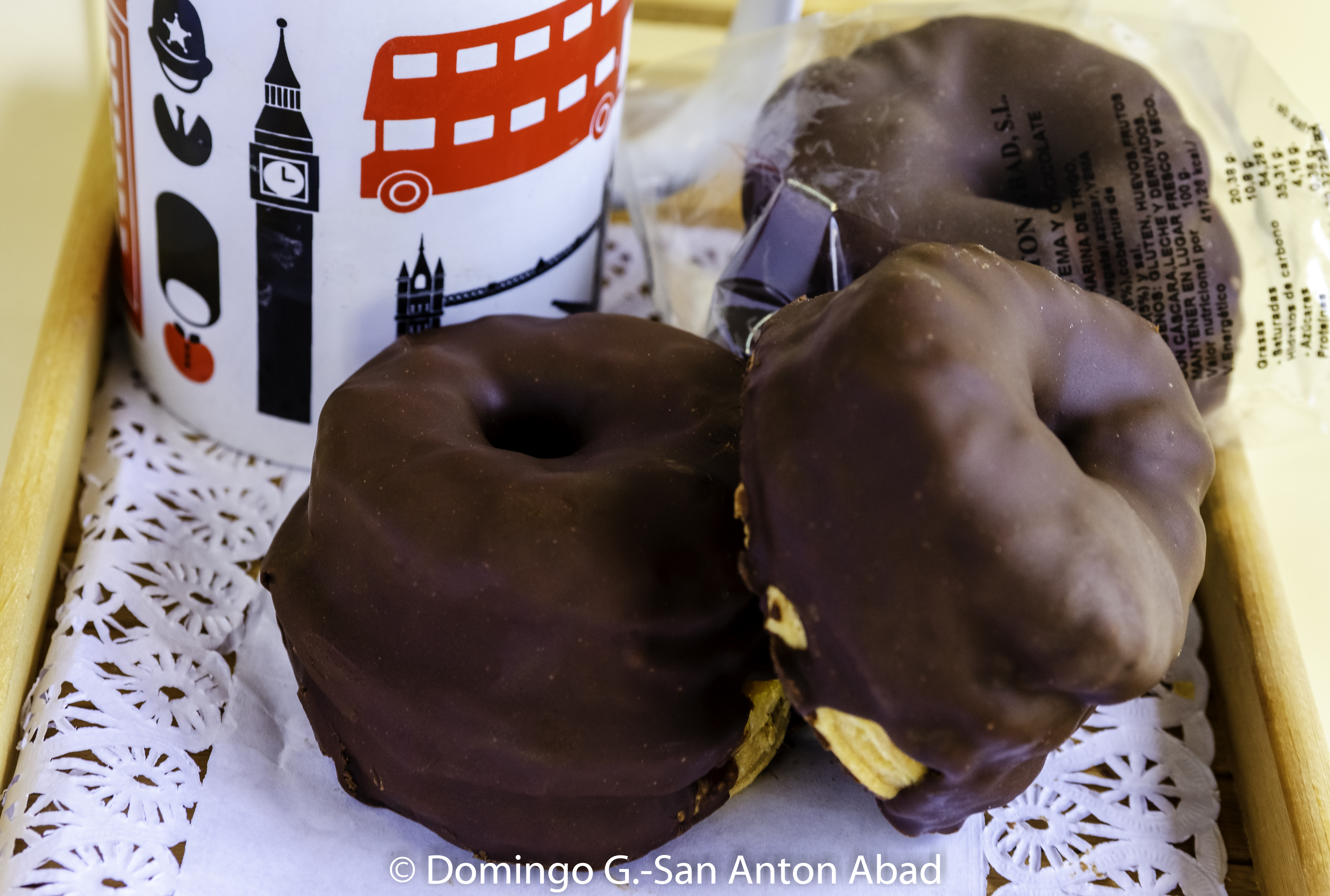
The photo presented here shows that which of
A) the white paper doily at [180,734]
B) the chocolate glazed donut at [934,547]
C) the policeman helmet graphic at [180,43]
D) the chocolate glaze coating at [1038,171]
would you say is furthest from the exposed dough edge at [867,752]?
the policeman helmet graphic at [180,43]

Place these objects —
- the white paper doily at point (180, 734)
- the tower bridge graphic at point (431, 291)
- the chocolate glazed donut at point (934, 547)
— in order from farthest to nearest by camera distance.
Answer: the tower bridge graphic at point (431, 291)
the white paper doily at point (180, 734)
the chocolate glazed donut at point (934, 547)

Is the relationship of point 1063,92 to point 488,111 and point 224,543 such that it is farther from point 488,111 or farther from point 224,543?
point 224,543

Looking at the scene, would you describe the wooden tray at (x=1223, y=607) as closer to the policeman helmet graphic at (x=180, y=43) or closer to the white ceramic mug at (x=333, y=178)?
the white ceramic mug at (x=333, y=178)

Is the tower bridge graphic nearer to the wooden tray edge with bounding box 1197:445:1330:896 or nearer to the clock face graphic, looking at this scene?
the clock face graphic

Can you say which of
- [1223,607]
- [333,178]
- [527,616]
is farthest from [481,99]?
[1223,607]

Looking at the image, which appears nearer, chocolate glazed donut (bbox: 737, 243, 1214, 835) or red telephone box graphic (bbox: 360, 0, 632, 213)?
chocolate glazed donut (bbox: 737, 243, 1214, 835)

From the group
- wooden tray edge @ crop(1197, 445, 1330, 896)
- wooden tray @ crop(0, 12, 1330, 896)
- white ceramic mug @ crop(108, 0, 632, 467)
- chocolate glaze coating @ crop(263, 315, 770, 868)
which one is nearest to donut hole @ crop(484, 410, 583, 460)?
chocolate glaze coating @ crop(263, 315, 770, 868)

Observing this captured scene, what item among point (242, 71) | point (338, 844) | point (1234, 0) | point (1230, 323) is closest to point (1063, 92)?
point (1230, 323)
